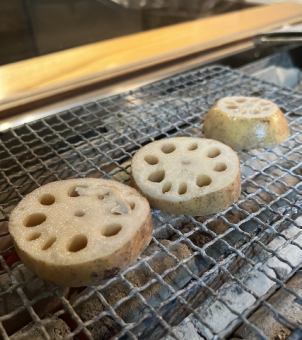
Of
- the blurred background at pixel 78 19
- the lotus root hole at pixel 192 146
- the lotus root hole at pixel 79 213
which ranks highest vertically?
the lotus root hole at pixel 79 213

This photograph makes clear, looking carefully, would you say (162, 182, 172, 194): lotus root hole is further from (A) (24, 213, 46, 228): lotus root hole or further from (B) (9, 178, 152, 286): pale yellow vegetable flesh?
(A) (24, 213, 46, 228): lotus root hole

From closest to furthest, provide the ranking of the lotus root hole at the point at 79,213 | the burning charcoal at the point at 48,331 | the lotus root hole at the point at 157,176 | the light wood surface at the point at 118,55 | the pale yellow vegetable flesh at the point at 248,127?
the burning charcoal at the point at 48,331
the lotus root hole at the point at 79,213
the lotus root hole at the point at 157,176
the pale yellow vegetable flesh at the point at 248,127
the light wood surface at the point at 118,55

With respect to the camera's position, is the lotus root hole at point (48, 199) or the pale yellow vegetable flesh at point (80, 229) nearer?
the pale yellow vegetable flesh at point (80, 229)

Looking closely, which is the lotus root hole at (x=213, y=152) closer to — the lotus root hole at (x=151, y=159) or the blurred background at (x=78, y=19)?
the lotus root hole at (x=151, y=159)

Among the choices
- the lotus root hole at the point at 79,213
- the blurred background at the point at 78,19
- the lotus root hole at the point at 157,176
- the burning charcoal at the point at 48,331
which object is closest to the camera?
the burning charcoal at the point at 48,331

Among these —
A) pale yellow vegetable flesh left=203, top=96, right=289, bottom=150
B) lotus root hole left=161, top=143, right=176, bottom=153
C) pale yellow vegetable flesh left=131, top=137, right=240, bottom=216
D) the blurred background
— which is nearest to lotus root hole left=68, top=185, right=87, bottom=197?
pale yellow vegetable flesh left=131, top=137, right=240, bottom=216

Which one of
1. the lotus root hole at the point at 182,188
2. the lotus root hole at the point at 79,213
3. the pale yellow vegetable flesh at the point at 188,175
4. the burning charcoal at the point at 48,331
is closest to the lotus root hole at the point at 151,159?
the pale yellow vegetable flesh at the point at 188,175

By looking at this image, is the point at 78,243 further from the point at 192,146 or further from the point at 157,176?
the point at 192,146
